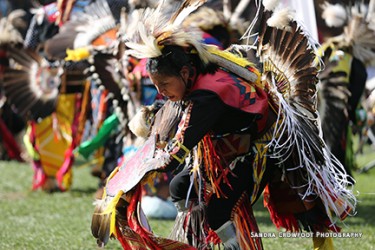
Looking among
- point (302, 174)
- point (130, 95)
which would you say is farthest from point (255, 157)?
point (130, 95)

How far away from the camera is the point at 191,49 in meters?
3.14

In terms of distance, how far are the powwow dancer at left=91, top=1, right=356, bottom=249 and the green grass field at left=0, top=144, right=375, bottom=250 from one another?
578 millimetres

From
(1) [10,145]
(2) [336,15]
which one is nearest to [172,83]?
(2) [336,15]

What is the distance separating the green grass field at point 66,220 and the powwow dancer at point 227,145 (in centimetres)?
58

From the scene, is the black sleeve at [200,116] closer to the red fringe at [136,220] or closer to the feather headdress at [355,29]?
the red fringe at [136,220]

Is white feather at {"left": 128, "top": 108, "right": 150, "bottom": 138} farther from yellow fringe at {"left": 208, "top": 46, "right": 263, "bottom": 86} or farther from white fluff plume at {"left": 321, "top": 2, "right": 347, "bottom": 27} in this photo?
white fluff plume at {"left": 321, "top": 2, "right": 347, "bottom": 27}

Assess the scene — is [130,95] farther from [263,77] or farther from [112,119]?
[263,77]

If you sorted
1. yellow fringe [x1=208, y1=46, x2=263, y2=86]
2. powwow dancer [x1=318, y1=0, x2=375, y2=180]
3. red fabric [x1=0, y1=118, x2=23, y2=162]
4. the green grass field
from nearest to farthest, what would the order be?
yellow fringe [x1=208, y1=46, x2=263, y2=86], the green grass field, powwow dancer [x1=318, y1=0, x2=375, y2=180], red fabric [x1=0, y1=118, x2=23, y2=162]

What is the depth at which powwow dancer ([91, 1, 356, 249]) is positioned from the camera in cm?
304

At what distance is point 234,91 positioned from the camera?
310cm

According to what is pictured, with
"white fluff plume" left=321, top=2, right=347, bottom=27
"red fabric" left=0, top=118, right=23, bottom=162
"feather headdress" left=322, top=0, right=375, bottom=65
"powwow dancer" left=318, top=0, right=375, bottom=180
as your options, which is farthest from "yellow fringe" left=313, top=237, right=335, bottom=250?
"red fabric" left=0, top=118, right=23, bottom=162

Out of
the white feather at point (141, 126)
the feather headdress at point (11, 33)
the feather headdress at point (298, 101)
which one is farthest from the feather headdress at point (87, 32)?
the feather headdress at point (298, 101)

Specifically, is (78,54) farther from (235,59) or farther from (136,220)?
(136,220)

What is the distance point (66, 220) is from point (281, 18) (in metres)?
2.29
